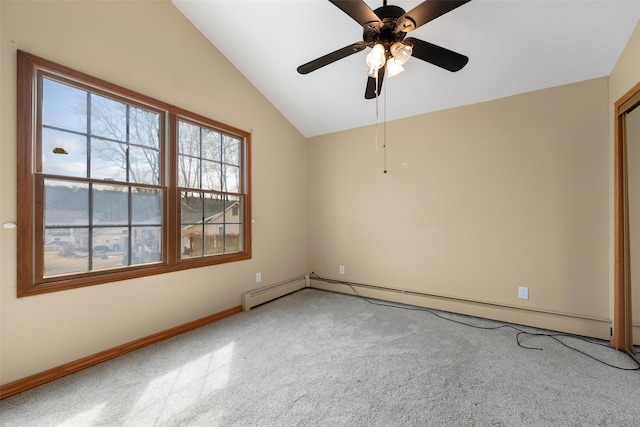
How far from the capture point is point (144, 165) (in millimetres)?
2404

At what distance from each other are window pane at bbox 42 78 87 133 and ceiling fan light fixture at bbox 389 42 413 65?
7.44 ft

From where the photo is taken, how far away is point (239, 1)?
2.44 metres

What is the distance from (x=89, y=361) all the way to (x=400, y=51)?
3.05 m

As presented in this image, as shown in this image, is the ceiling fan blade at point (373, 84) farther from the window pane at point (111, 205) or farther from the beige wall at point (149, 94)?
the window pane at point (111, 205)

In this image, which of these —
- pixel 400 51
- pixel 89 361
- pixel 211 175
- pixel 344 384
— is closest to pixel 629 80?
pixel 400 51

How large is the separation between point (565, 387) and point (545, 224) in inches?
59.2

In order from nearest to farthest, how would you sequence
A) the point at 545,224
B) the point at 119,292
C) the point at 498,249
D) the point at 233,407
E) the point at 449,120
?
the point at 233,407 < the point at 119,292 < the point at 545,224 < the point at 498,249 < the point at 449,120

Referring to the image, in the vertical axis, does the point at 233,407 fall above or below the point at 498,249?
below

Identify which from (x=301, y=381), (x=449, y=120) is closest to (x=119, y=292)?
(x=301, y=381)

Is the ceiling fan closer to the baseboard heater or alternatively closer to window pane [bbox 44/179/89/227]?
window pane [bbox 44/179/89/227]

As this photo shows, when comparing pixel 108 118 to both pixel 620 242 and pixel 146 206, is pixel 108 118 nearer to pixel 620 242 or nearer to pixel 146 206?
pixel 146 206

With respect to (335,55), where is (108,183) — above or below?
below

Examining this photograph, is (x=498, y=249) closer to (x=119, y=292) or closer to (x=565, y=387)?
(x=565, y=387)

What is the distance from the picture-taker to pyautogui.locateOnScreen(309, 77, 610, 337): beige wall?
2.50 m
